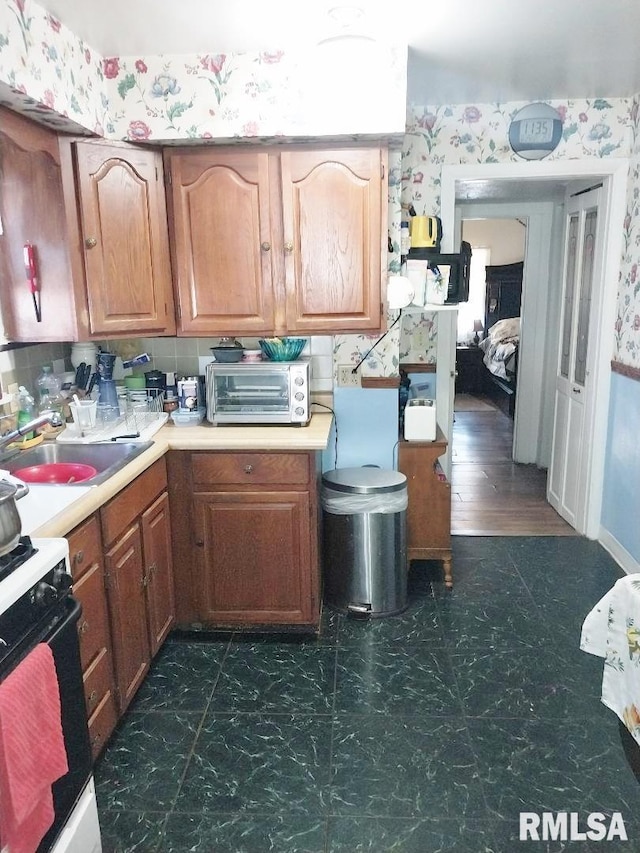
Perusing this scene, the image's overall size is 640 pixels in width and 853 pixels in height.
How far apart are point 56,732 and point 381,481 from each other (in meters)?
1.74

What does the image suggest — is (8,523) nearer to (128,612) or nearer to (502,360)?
(128,612)

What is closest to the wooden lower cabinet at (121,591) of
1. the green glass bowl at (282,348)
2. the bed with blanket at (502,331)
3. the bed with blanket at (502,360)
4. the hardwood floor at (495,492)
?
the green glass bowl at (282,348)

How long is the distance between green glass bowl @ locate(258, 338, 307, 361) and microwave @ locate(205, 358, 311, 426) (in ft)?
0.59

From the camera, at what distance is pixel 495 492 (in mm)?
4445

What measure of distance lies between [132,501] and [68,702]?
0.77 meters

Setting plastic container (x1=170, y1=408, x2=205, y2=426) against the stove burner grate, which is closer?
the stove burner grate

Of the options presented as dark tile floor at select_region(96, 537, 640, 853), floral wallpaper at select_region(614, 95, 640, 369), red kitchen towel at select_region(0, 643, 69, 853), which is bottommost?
dark tile floor at select_region(96, 537, 640, 853)

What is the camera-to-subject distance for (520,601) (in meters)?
2.93

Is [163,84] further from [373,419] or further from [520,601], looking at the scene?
[520,601]

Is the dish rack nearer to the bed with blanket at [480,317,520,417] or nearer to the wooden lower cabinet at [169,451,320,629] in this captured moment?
the wooden lower cabinet at [169,451,320,629]

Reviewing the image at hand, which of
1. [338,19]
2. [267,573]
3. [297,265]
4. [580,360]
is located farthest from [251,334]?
[580,360]

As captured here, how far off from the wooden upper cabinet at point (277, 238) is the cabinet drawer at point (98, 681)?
1379 millimetres

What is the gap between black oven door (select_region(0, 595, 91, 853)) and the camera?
1.37 meters

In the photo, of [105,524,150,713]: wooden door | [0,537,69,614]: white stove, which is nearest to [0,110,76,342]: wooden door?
[105,524,150,713]: wooden door
